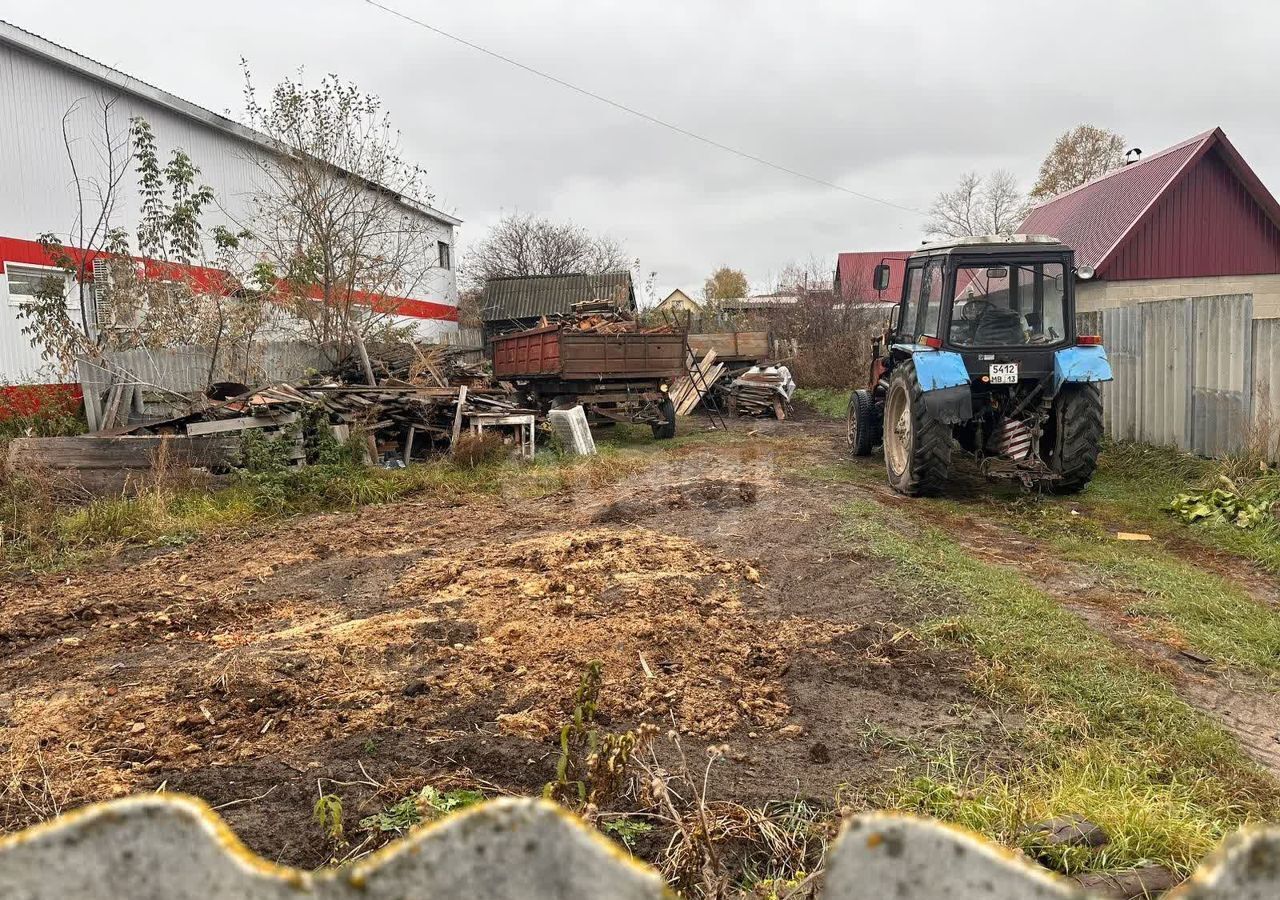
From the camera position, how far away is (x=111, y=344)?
11266 mm

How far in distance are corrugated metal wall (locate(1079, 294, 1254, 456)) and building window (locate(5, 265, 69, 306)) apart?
564 inches

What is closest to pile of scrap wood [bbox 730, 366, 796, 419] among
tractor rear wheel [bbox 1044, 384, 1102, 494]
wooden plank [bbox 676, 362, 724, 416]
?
wooden plank [bbox 676, 362, 724, 416]

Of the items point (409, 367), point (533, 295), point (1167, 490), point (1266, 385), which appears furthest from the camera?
point (533, 295)

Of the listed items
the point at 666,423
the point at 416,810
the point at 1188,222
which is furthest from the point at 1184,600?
the point at 1188,222

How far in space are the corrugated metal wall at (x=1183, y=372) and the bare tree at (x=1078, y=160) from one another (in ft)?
109

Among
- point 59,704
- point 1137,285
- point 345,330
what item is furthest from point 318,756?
point 1137,285

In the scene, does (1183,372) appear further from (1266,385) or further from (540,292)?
(540,292)

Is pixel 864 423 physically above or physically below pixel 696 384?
below

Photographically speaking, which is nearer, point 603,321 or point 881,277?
point 881,277

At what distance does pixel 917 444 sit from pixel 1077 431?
1503mm

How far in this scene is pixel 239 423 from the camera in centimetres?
973

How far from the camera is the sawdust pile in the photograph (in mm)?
3553

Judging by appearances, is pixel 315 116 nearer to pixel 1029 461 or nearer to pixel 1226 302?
pixel 1029 461

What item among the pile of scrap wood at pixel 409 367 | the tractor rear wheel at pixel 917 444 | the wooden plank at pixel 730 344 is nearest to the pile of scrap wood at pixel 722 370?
the wooden plank at pixel 730 344
